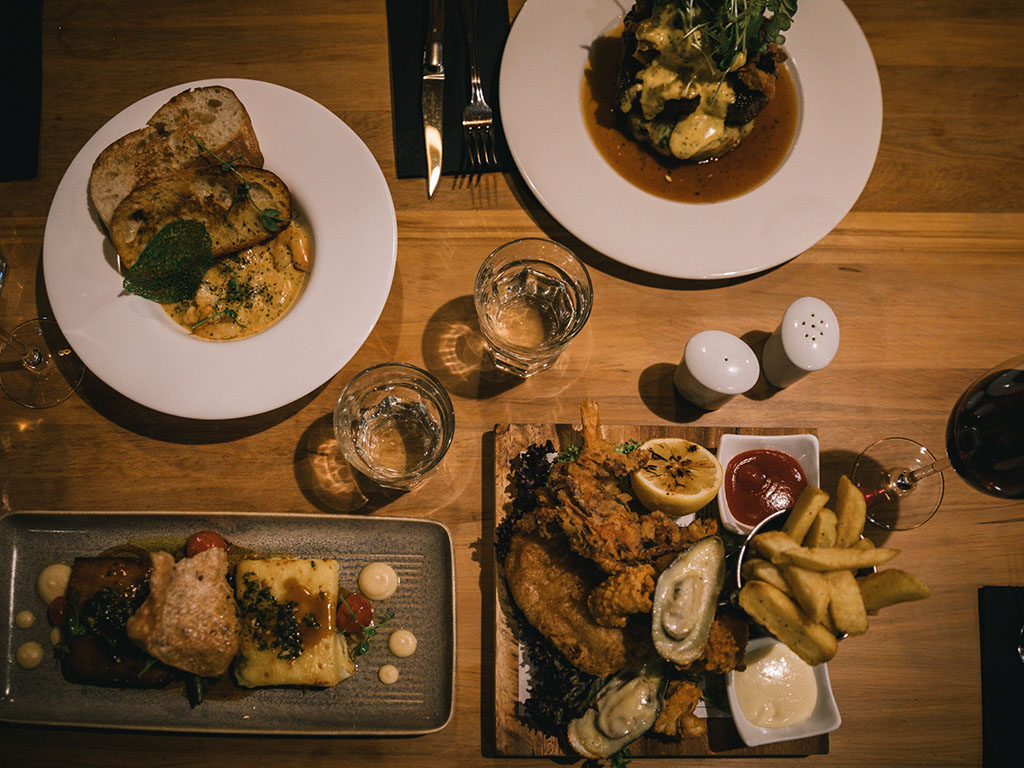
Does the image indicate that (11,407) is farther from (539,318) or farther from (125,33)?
(539,318)

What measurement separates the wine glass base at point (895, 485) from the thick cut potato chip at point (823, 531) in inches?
23.6

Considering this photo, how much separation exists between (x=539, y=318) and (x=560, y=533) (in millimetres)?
709

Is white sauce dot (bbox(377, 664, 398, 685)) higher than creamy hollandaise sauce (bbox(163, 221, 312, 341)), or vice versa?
creamy hollandaise sauce (bbox(163, 221, 312, 341))

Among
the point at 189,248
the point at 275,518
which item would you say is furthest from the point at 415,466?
the point at 189,248

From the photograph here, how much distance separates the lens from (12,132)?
7.38ft

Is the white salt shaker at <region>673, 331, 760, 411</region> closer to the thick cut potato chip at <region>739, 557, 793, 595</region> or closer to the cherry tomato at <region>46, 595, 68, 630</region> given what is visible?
the thick cut potato chip at <region>739, 557, 793, 595</region>

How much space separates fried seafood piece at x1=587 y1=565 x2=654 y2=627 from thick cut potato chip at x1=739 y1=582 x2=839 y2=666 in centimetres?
26

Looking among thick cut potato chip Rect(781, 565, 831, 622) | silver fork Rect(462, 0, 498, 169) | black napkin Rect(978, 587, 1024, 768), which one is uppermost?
silver fork Rect(462, 0, 498, 169)

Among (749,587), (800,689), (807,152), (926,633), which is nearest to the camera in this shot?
(749,587)

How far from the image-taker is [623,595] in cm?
174

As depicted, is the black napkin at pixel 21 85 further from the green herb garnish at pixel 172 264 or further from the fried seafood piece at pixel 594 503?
the fried seafood piece at pixel 594 503

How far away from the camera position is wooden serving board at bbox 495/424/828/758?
74.6 inches

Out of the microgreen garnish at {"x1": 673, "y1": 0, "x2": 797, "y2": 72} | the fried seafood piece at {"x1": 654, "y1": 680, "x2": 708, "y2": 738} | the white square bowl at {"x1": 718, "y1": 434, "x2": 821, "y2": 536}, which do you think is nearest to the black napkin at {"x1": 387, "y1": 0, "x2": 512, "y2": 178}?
the microgreen garnish at {"x1": 673, "y1": 0, "x2": 797, "y2": 72}

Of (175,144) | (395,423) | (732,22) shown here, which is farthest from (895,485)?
(175,144)
